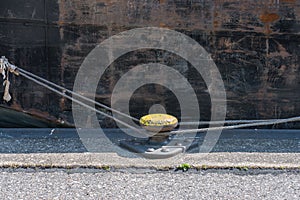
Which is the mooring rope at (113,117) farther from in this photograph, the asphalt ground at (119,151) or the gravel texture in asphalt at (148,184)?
the gravel texture in asphalt at (148,184)

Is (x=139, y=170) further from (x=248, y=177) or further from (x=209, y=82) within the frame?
(x=209, y=82)

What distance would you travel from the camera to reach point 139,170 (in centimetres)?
400

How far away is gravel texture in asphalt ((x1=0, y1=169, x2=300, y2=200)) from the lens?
3.46 m

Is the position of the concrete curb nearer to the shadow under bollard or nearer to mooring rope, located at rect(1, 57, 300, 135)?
the shadow under bollard

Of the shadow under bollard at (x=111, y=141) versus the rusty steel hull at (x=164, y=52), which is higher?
the rusty steel hull at (x=164, y=52)

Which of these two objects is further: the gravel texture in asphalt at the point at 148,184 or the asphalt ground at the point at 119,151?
the asphalt ground at the point at 119,151

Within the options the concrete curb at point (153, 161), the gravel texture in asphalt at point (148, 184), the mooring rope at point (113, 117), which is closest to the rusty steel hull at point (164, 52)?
the mooring rope at point (113, 117)

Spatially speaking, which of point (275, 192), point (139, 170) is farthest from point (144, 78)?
point (275, 192)

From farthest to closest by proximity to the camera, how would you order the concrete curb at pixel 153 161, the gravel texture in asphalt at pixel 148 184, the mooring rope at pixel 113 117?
the mooring rope at pixel 113 117
the concrete curb at pixel 153 161
the gravel texture in asphalt at pixel 148 184

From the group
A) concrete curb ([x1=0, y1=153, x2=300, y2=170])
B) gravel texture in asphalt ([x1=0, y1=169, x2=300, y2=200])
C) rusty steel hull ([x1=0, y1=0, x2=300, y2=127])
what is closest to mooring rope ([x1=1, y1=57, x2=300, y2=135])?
rusty steel hull ([x1=0, y1=0, x2=300, y2=127])

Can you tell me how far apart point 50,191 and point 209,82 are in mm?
2501

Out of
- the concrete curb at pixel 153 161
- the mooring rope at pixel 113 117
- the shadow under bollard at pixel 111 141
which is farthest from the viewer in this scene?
the mooring rope at pixel 113 117

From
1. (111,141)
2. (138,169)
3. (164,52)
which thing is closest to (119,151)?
(111,141)

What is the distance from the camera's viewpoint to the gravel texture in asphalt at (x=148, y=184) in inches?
136
